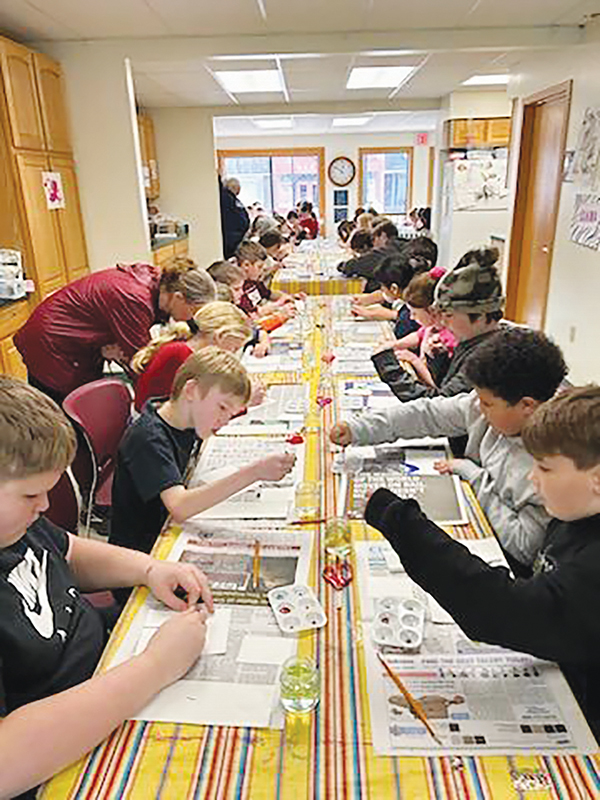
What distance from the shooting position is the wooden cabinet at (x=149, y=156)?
6.67 metres

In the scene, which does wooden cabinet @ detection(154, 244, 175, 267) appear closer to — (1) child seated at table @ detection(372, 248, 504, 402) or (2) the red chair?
(2) the red chair

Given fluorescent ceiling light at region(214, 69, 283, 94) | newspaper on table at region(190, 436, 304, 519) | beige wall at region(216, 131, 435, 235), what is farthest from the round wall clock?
newspaper on table at region(190, 436, 304, 519)

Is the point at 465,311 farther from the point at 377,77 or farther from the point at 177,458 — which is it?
the point at 377,77

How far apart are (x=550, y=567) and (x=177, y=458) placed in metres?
0.92

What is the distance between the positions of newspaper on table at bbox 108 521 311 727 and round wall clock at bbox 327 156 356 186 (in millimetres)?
11499

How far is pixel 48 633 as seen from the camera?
97 cm

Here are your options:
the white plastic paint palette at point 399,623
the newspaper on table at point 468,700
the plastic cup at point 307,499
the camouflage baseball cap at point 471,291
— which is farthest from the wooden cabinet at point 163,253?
the newspaper on table at point 468,700

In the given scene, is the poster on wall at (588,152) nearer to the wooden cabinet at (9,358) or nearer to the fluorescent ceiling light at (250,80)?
the fluorescent ceiling light at (250,80)

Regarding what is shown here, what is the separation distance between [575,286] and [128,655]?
166 inches

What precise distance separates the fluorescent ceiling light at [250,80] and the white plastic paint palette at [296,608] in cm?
510

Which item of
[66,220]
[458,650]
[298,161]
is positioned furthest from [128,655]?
[298,161]

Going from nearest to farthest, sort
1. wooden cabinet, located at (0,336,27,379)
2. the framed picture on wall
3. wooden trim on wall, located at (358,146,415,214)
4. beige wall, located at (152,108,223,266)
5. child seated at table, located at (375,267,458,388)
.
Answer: child seated at table, located at (375,267,458,388)
wooden cabinet, located at (0,336,27,379)
beige wall, located at (152,108,223,266)
wooden trim on wall, located at (358,146,415,214)
the framed picture on wall

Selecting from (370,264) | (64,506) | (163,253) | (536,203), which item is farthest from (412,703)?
(163,253)

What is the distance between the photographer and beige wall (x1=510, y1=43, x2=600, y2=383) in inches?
158
